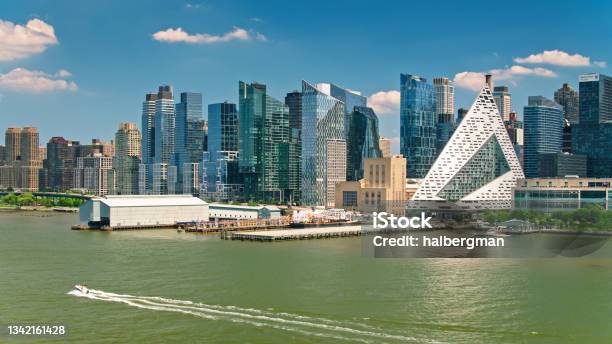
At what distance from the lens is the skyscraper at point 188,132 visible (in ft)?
365

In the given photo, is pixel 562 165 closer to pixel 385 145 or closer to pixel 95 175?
pixel 385 145

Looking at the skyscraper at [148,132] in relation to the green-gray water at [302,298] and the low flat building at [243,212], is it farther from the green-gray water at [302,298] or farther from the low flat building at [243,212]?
the green-gray water at [302,298]

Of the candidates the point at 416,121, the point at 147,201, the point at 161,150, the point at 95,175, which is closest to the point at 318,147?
the point at 416,121

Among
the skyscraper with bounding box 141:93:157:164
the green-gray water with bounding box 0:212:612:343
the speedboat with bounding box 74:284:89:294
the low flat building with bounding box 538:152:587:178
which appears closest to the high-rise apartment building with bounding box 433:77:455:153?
the low flat building with bounding box 538:152:587:178

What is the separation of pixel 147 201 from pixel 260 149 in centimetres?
3815

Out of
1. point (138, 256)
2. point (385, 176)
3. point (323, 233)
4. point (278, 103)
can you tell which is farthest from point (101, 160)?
point (138, 256)

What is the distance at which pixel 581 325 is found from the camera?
1902cm

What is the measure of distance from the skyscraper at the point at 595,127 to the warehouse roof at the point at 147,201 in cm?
5580

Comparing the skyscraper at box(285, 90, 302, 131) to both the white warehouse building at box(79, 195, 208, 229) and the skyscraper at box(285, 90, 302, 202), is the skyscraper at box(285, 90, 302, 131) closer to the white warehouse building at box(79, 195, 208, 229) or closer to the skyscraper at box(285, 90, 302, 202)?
the skyscraper at box(285, 90, 302, 202)

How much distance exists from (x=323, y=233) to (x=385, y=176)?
21894mm

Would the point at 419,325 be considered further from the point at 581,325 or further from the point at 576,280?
the point at 576,280

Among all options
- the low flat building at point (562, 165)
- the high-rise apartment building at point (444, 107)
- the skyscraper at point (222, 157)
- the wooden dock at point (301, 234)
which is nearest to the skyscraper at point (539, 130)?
the low flat building at point (562, 165)

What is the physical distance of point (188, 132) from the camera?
11281cm

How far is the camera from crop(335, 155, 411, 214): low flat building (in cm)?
6506
